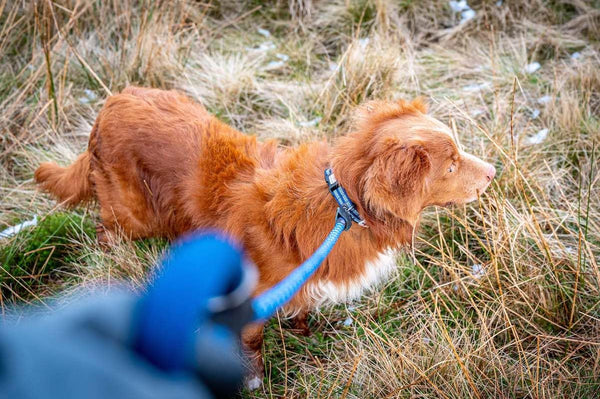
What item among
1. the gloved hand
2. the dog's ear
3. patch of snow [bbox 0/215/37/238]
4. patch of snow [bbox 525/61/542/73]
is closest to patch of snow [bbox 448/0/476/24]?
patch of snow [bbox 525/61/542/73]

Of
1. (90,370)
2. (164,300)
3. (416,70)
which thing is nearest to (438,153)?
(164,300)

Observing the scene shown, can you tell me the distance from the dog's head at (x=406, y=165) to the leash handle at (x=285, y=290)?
272 mm

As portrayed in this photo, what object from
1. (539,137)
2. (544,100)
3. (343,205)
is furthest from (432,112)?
(343,205)

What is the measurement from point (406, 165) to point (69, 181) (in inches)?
96.6

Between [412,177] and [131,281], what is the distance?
197cm

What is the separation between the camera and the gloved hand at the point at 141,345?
87 cm

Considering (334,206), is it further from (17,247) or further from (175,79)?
(175,79)

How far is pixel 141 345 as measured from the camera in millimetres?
980

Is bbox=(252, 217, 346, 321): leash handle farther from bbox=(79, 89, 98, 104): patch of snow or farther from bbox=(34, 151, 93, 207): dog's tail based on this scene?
bbox=(79, 89, 98, 104): patch of snow

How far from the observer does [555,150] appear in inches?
155

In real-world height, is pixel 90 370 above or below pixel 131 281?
above

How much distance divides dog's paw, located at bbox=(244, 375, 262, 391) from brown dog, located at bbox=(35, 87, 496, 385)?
0.01m

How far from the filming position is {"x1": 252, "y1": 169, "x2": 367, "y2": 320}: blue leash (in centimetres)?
144

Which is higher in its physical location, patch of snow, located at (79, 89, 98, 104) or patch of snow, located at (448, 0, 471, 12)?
patch of snow, located at (79, 89, 98, 104)
